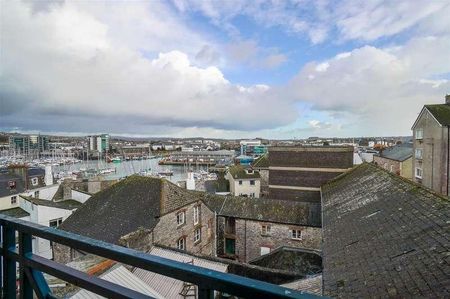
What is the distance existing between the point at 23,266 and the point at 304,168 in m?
29.4

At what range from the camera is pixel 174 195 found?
17984 millimetres

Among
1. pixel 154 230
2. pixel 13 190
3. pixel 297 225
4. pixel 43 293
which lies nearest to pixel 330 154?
pixel 297 225

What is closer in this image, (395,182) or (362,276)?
(362,276)

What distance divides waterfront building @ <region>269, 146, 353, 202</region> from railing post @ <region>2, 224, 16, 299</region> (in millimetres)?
29016

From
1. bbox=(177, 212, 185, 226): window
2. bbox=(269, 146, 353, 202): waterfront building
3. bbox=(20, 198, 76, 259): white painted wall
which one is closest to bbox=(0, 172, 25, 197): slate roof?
bbox=(20, 198, 76, 259): white painted wall

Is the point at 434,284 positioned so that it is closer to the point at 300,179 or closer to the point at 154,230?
the point at 154,230

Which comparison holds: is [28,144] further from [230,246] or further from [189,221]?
[189,221]

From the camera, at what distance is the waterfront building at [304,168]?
1132 inches

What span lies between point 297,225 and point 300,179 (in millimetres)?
9510

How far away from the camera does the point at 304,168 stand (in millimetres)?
29859

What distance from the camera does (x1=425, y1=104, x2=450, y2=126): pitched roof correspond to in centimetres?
2723

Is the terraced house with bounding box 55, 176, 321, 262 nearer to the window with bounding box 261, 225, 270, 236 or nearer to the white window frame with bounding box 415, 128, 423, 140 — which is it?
the window with bounding box 261, 225, 270, 236

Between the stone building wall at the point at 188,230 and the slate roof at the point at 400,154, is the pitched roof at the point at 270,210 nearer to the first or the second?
the stone building wall at the point at 188,230

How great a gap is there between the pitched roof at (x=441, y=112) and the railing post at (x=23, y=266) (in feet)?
109
